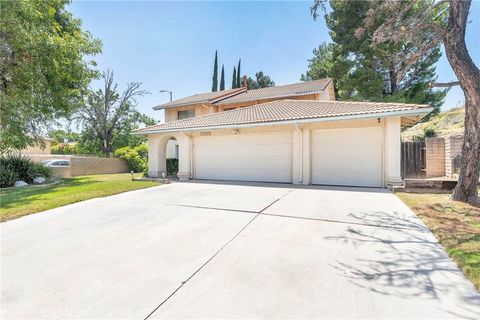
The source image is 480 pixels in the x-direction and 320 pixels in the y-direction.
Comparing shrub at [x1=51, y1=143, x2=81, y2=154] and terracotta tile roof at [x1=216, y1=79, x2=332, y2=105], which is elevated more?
terracotta tile roof at [x1=216, y1=79, x2=332, y2=105]

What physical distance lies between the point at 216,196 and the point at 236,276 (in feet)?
18.6

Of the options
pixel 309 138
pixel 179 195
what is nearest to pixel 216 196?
pixel 179 195

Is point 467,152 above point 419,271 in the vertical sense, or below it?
above

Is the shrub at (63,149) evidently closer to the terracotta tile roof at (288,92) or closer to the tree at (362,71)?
the terracotta tile roof at (288,92)

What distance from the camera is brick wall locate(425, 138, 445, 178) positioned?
1208 cm

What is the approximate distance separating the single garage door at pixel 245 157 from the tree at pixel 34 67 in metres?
7.74

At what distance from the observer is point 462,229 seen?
4789mm

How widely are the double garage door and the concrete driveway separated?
480 cm

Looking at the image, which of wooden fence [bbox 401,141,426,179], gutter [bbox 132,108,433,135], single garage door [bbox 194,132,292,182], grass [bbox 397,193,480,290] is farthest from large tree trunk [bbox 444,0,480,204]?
single garage door [bbox 194,132,292,182]

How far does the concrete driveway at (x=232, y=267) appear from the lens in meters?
2.58

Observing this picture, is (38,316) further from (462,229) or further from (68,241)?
(462,229)

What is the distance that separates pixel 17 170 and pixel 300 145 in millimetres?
16113

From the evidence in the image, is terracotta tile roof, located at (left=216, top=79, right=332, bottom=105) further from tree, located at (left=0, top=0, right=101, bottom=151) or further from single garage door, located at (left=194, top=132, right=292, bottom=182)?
tree, located at (left=0, top=0, right=101, bottom=151)

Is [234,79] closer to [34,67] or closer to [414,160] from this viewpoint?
[34,67]
